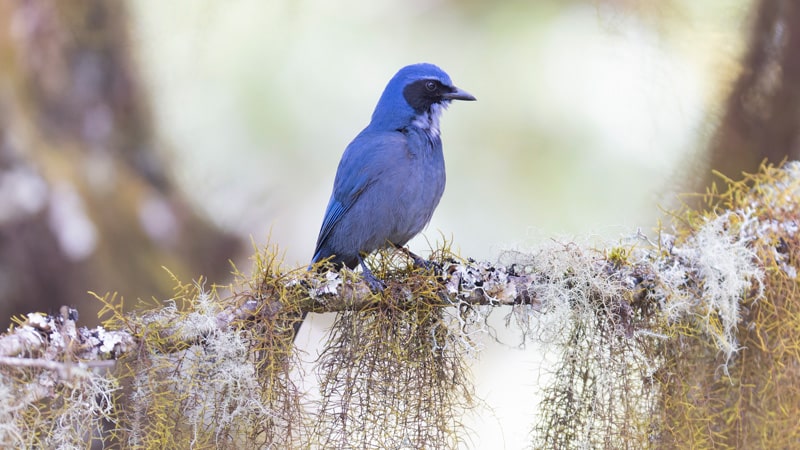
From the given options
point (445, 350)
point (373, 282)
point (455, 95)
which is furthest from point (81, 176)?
point (445, 350)

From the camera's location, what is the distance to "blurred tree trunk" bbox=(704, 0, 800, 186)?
3570 mm

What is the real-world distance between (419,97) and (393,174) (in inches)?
13.4

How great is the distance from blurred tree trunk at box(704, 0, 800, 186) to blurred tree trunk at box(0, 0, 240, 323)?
8.57 ft

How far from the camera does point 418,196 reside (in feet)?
9.52

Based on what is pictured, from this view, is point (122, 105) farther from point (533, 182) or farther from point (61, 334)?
point (61, 334)

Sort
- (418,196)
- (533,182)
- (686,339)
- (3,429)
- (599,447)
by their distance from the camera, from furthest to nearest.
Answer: (533,182)
(418,196)
(686,339)
(599,447)
(3,429)

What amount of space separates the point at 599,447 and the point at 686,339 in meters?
0.40

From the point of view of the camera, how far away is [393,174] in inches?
115

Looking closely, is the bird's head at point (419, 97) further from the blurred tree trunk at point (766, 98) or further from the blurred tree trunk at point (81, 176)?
the blurred tree trunk at point (81, 176)

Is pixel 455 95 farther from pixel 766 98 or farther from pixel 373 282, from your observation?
pixel 766 98

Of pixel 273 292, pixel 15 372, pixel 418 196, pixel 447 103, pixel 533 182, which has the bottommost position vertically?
pixel 15 372

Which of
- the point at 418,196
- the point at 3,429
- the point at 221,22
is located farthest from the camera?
the point at 221,22

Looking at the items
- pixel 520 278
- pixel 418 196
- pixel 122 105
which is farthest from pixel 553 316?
pixel 122 105

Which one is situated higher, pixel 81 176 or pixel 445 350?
pixel 81 176
